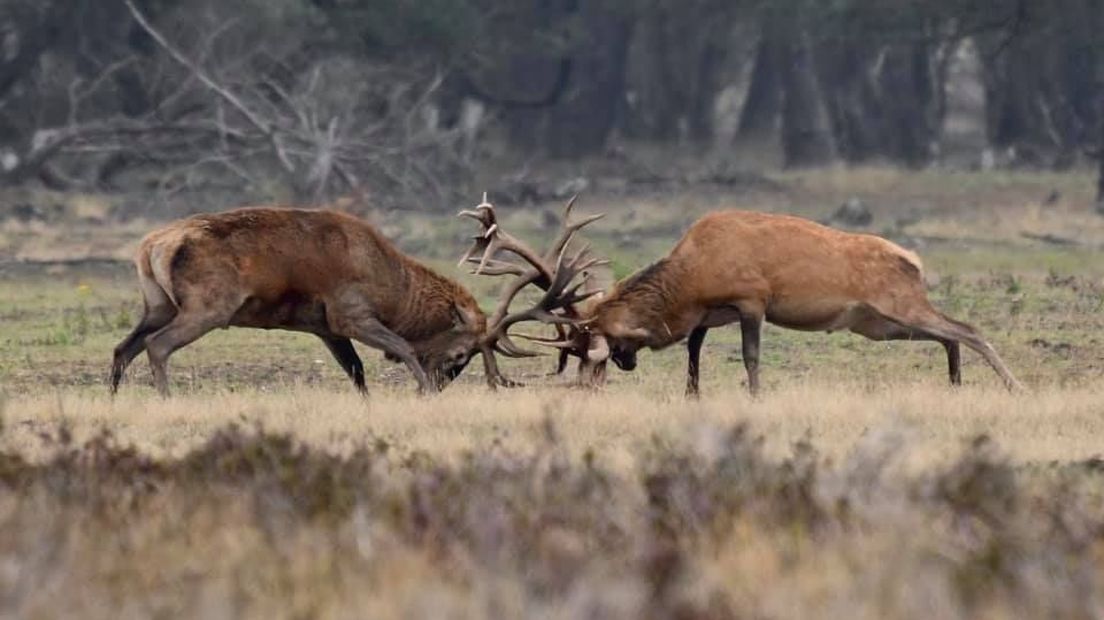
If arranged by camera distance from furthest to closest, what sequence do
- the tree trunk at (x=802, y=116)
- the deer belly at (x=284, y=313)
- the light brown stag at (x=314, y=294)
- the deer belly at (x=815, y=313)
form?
the tree trunk at (x=802, y=116)
the deer belly at (x=815, y=313)
the deer belly at (x=284, y=313)
the light brown stag at (x=314, y=294)

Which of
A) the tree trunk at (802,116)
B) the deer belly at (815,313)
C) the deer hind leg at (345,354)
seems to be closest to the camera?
the deer belly at (815,313)

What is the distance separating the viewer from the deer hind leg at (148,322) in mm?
15609

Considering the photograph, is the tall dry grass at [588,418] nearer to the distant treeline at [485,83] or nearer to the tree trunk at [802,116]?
the distant treeline at [485,83]

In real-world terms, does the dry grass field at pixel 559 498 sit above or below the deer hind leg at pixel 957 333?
below

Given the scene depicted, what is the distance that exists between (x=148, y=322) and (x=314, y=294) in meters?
1.05

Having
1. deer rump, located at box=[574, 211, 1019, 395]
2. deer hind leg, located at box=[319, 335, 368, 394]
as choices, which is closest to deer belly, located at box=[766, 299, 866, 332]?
deer rump, located at box=[574, 211, 1019, 395]

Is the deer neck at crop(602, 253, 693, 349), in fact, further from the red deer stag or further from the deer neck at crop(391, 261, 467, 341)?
the deer neck at crop(391, 261, 467, 341)

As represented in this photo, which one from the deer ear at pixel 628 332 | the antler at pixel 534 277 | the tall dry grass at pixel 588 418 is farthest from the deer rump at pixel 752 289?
the tall dry grass at pixel 588 418

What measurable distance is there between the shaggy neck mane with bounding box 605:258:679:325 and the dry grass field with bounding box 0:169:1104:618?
20.4 inches

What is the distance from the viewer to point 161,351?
15.3 meters

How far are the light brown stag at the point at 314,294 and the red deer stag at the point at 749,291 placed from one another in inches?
15.8

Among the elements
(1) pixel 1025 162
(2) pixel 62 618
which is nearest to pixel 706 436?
(2) pixel 62 618

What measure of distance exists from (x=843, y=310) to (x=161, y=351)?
13.5 ft

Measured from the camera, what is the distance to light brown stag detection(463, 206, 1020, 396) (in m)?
15.4
